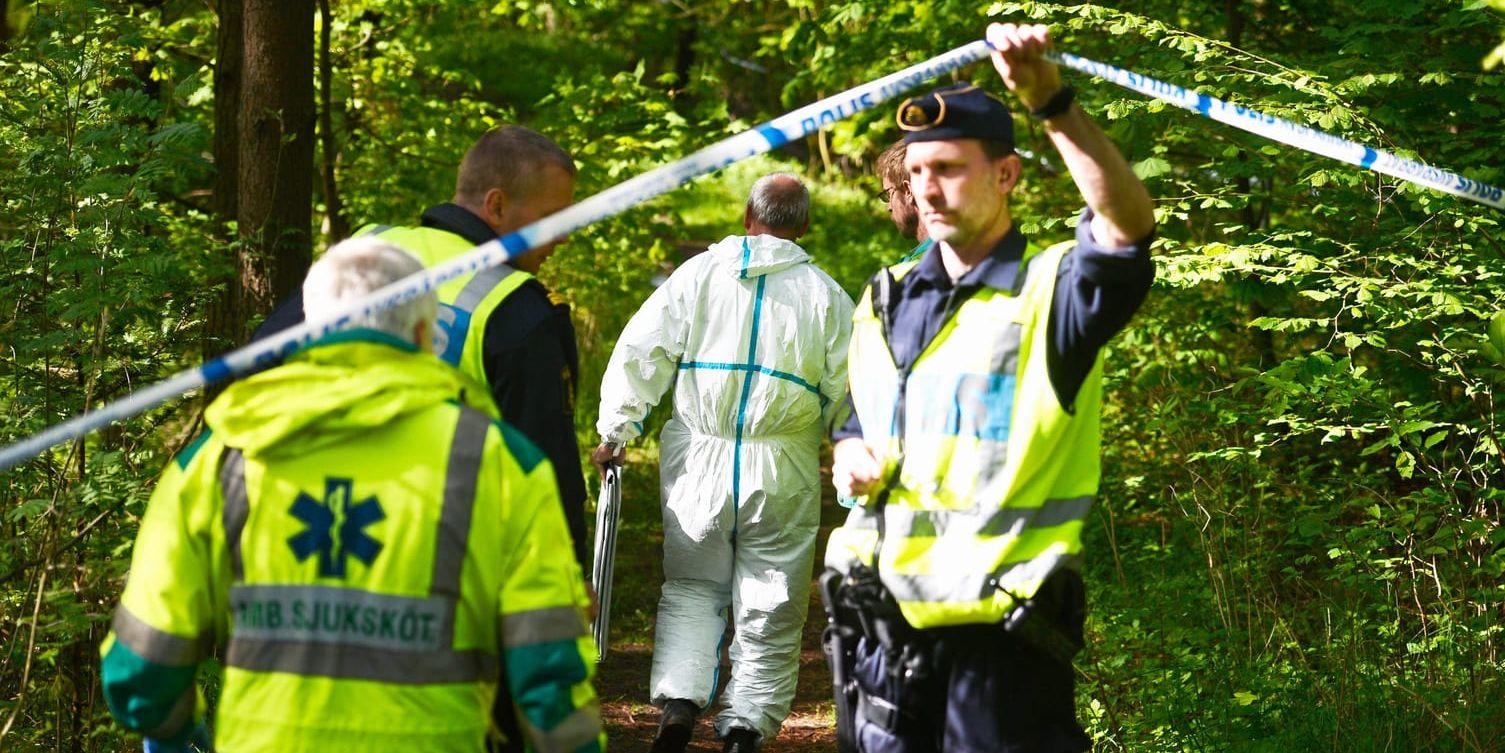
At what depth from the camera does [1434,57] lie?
20.8ft

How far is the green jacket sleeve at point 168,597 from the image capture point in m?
→ 2.64

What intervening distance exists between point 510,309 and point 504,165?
541 millimetres

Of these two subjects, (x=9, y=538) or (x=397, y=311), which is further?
(x=9, y=538)

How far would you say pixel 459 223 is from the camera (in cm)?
379

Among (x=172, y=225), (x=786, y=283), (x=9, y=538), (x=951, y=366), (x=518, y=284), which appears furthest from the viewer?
(x=172, y=225)

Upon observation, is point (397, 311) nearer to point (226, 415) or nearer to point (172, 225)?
point (226, 415)

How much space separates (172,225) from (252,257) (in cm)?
194

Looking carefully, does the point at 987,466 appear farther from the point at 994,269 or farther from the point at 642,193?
the point at 642,193

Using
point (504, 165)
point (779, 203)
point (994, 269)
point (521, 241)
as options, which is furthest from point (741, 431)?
point (521, 241)

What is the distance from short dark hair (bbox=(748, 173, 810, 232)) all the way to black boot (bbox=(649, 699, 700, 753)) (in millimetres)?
1956

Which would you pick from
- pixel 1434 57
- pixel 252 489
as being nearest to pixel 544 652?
pixel 252 489

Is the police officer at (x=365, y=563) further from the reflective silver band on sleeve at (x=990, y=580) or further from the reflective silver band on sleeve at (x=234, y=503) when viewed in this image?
the reflective silver band on sleeve at (x=990, y=580)

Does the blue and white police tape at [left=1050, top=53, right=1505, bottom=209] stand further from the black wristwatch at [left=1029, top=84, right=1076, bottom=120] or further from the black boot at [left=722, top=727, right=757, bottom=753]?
the black boot at [left=722, top=727, right=757, bottom=753]

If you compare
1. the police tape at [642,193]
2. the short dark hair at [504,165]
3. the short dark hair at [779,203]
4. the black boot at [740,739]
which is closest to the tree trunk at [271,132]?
the short dark hair at [779,203]
